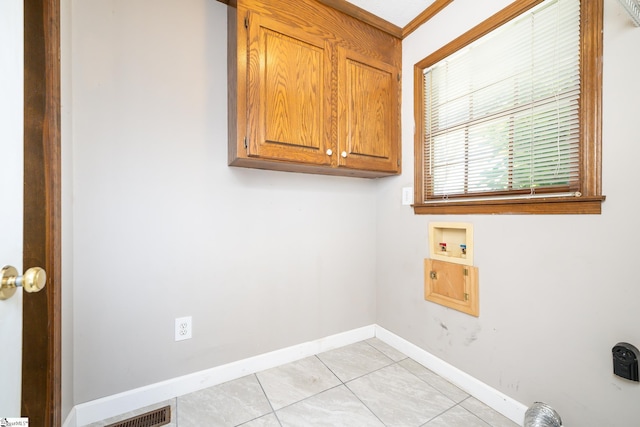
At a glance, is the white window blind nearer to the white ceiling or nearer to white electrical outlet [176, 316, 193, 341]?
the white ceiling

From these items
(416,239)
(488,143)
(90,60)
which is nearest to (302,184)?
(416,239)

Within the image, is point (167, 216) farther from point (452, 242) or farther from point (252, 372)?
point (452, 242)

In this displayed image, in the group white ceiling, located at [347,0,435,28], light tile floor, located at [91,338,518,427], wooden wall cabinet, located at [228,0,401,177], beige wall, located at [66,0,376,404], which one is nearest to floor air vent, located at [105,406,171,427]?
light tile floor, located at [91,338,518,427]

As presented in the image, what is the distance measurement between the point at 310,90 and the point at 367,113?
→ 438 millimetres

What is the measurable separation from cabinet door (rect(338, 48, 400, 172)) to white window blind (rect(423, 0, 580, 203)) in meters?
0.24

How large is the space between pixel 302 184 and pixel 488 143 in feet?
3.85

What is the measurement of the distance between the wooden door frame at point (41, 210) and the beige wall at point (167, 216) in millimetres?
265

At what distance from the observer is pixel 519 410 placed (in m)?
1.23

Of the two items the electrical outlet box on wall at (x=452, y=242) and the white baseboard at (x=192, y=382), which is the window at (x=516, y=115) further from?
the white baseboard at (x=192, y=382)

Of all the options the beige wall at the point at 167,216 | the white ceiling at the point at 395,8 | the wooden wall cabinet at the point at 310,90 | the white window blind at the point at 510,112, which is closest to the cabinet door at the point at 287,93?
the wooden wall cabinet at the point at 310,90

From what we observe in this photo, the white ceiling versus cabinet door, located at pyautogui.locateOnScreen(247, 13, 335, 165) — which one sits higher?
the white ceiling

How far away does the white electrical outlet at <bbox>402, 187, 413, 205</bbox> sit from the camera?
183 cm

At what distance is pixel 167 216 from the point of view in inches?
55.9

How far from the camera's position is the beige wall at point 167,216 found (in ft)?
4.10
